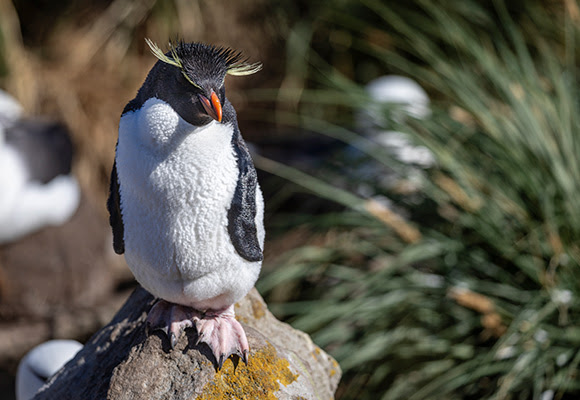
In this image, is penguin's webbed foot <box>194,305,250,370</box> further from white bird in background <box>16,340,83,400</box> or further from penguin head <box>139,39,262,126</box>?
white bird in background <box>16,340,83,400</box>

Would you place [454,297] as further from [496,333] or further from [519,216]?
[519,216]

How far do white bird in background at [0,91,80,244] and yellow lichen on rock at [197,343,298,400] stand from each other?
8.21 feet

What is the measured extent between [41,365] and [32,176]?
1.74m

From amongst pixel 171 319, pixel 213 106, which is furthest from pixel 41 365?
pixel 213 106

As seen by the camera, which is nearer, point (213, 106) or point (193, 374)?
point (213, 106)

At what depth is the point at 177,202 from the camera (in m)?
1.42

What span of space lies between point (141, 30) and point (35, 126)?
2.02 metres

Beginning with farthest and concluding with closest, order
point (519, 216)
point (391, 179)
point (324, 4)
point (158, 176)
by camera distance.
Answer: point (324, 4) → point (391, 179) → point (519, 216) → point (158, 176)

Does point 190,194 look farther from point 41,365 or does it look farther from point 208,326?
point 41,365

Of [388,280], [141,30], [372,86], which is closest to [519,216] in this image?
[388,280]

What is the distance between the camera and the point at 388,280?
9.19 feet

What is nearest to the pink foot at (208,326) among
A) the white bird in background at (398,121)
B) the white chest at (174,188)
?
the white chest at (174,188)

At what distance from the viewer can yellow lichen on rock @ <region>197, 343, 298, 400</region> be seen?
1472 mm

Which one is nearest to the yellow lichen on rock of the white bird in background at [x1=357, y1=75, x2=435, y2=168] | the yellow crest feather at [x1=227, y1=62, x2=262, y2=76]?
the yellow crest feather at [x1=227, y1=62, x2=262, y2=76]
